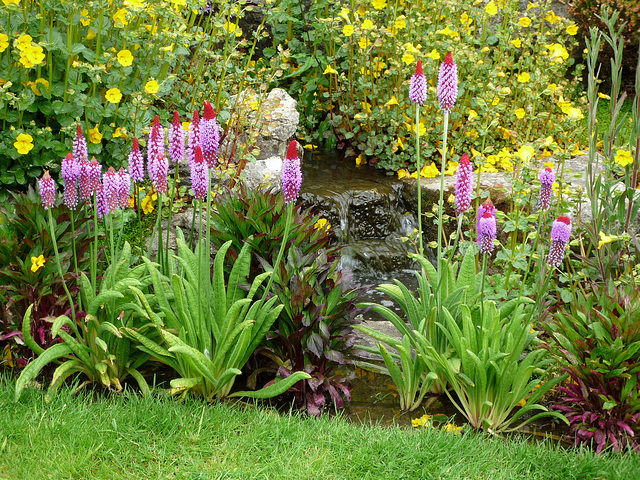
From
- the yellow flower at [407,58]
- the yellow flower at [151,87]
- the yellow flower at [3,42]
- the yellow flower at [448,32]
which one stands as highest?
the yellow flower at [448,32]

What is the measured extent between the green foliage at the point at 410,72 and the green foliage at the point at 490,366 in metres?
2.61

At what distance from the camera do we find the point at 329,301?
9.66 ft

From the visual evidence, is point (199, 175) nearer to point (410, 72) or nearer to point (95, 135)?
point (95, 135)

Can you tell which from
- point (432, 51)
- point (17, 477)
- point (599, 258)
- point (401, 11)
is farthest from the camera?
point (401, 11)

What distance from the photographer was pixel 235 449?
246 centimetres

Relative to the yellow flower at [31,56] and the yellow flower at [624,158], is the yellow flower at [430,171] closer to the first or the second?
the yellow flower at [624,158]

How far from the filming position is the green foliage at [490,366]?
2643 mm

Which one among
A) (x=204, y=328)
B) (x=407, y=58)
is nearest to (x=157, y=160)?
(x=204, y=328)

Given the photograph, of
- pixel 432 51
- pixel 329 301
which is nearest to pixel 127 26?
pixel 329 301

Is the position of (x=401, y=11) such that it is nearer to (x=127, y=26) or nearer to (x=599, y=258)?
(x=127, y=26)

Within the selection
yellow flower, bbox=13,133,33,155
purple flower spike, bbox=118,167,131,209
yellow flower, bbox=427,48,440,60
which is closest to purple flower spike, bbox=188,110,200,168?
purple flower spike, bbox=118,167,131,209

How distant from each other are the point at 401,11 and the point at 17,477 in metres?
5.00

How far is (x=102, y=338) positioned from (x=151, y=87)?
1536 mm

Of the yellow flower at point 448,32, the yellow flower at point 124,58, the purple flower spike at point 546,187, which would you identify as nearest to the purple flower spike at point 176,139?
the yellow flower at point 124,58
